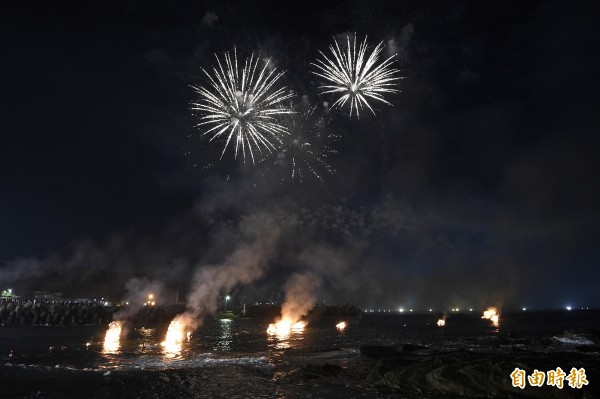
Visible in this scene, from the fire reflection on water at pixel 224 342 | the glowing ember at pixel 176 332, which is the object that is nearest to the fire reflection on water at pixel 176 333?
the glowing ember at pixel 176 332

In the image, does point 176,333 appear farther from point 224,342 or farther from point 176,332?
point 224,342

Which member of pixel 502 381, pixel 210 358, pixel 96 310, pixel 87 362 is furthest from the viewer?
pixel 96 310

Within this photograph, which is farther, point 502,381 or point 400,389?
point 400,389

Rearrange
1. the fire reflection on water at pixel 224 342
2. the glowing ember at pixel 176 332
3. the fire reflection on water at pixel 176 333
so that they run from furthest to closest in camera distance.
→ the glowing ember at pixel 176 332
the fire reflection on water at pixel 176 333
the fire reflection on water at pixel 224 342

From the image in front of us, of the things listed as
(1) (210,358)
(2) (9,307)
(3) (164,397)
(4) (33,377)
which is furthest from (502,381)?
(2) (9,307)

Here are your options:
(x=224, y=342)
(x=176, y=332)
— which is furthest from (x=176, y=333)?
(x=224, y=342)

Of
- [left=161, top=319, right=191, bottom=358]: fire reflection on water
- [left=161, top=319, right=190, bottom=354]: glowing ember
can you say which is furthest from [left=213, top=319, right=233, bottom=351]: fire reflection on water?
[left=161, top=319, right=190, bottom=354]: glowing ember

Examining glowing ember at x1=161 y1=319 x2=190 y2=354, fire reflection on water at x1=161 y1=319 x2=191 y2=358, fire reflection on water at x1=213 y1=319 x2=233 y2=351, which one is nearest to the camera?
fire reflection on water at x1=213 y1=319 x2=233 y2=351

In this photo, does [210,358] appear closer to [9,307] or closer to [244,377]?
[244,377]

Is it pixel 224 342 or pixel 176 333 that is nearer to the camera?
pixel 224 342

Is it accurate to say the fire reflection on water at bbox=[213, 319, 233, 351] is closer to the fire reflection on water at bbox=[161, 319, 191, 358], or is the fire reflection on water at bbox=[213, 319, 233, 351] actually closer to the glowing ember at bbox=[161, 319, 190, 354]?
the fire reflection on water at bbox=[161, 319, 191, 358]

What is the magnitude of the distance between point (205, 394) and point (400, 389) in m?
12.9

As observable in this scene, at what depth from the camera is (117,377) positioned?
33.1 meters

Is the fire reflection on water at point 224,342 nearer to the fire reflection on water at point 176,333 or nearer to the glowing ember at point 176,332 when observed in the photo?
the fire reflection on water at point 176,333
